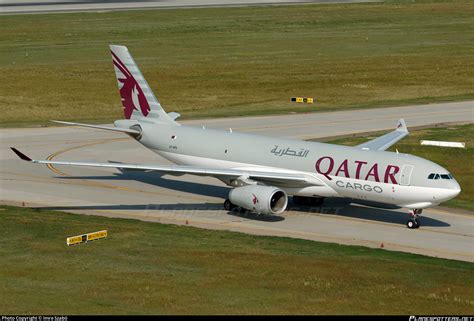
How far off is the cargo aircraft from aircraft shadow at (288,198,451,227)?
56 cm

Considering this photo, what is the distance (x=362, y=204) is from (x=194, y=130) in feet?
38.8

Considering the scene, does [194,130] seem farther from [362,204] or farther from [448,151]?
[448,151]

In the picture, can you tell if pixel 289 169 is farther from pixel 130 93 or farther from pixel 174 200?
pixel 130 93

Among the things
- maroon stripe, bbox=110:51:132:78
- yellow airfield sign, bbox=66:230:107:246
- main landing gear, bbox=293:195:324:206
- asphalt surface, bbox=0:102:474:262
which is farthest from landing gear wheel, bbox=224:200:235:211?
maroon stripe, bbox=110:51:132:78

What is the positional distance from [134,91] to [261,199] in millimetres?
15783

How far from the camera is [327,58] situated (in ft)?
440

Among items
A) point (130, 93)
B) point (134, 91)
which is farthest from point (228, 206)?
point (130, 93)

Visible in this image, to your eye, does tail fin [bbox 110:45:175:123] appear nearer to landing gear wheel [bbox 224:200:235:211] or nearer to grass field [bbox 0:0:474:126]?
landing gear wheel [bbox 224:200:235:211]

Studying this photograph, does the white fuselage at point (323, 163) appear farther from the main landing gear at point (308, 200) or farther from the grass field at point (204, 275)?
the grass field at point (204, 275)

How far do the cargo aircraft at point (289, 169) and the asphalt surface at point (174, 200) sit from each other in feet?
4.25

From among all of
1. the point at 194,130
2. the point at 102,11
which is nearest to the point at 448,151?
the point at 194,130

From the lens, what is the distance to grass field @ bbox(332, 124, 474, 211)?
211ft

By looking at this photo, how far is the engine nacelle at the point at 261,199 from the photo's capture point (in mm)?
55688

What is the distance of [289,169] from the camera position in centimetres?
5831
